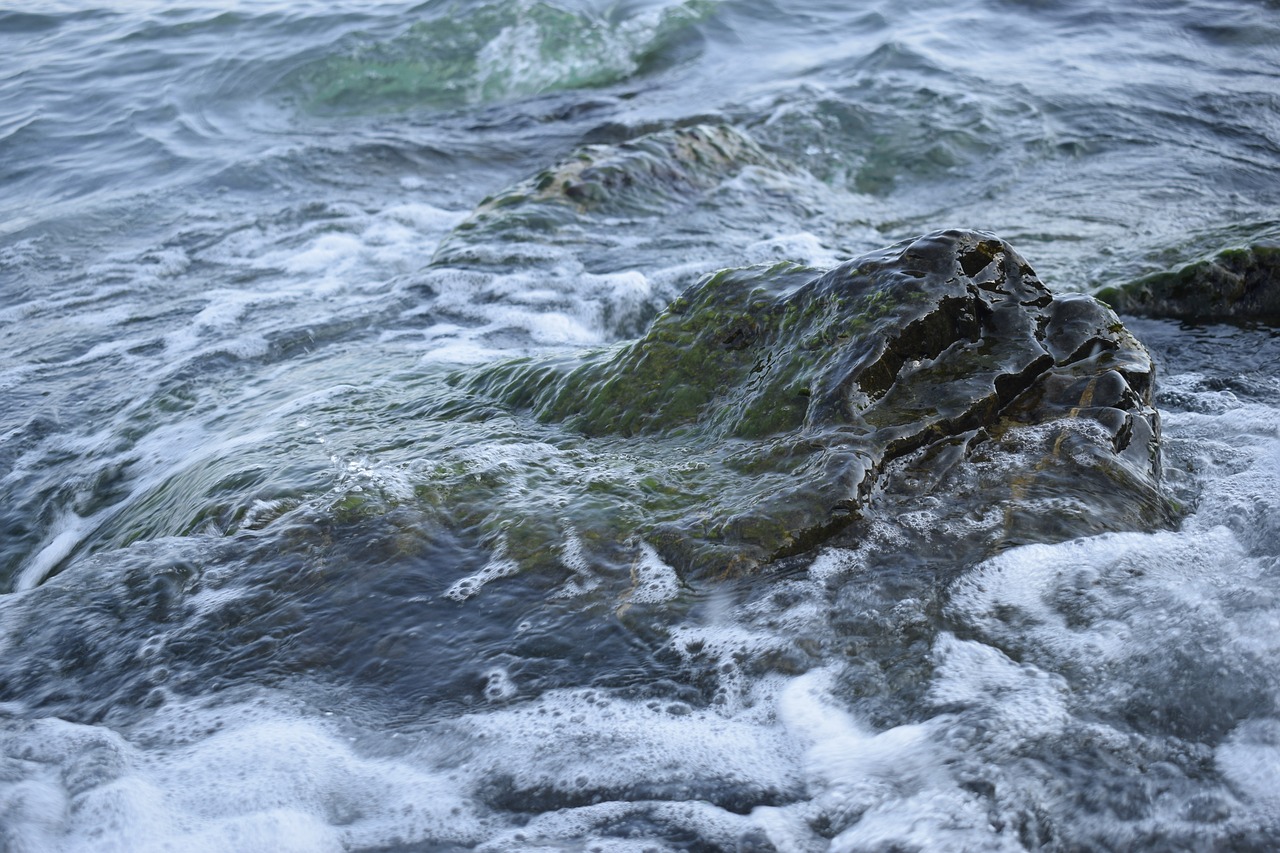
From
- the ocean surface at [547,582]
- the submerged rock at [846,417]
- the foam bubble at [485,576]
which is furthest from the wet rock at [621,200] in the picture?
the foam bubble at [485,576]

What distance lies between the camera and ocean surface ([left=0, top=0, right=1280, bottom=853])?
2.25 metres

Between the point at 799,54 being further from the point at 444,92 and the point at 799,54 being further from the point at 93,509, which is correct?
the point at 93,509

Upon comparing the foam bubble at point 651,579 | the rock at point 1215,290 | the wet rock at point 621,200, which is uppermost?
the wet rock at point 621,200

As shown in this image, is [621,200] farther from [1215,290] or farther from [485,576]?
[485,576]

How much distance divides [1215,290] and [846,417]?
2620 mm

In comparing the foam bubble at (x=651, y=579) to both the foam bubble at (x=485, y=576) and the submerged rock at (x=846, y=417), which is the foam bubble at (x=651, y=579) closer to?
the submerged rock at (x=846, y=417)

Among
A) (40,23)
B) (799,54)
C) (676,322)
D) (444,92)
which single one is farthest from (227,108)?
(676,322)

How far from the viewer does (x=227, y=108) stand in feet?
35.1

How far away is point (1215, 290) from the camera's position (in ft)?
15.2

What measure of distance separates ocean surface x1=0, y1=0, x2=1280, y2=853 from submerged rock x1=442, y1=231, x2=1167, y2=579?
7cm

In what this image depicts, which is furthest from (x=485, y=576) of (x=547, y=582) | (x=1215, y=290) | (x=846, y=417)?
(x=1215, y=290)

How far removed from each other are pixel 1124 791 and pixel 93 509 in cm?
375

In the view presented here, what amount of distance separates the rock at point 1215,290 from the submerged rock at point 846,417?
1555 mm

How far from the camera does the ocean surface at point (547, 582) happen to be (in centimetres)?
225
